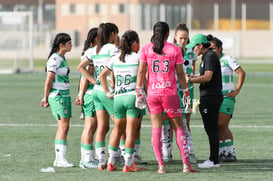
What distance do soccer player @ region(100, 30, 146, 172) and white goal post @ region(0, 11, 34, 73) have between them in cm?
2908

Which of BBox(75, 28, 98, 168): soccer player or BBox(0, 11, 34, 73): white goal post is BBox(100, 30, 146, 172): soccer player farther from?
BBox(0, 11, 34, 73): white goal post

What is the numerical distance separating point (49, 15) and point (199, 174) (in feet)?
242

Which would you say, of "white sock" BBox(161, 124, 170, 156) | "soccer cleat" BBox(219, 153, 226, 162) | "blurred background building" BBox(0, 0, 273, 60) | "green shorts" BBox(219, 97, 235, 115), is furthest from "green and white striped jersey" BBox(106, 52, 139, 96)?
"blurred background building" BBox(0, 0, 273, 60)

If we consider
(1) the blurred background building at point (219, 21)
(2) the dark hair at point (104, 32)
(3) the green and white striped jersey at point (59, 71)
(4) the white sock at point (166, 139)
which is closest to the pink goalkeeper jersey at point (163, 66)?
(2) the dark hair at point (104, 32)

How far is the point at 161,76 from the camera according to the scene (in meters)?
9.53

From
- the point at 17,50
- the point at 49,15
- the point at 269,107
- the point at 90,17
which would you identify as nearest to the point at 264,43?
the point at 90,17

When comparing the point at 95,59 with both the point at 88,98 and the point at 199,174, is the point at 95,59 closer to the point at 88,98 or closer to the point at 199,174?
the point at 88,98

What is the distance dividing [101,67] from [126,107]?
2.34 ft

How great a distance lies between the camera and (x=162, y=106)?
9695mm

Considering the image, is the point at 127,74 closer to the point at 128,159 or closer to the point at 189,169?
the point at 128,159

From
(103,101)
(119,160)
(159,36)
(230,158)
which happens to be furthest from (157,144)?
(230,158)

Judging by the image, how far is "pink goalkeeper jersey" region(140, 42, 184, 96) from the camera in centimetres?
948

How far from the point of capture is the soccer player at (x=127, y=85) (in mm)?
9648

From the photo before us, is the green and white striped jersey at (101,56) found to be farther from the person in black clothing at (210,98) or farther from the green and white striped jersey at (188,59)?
the green and white striped jersey at (188,59)
